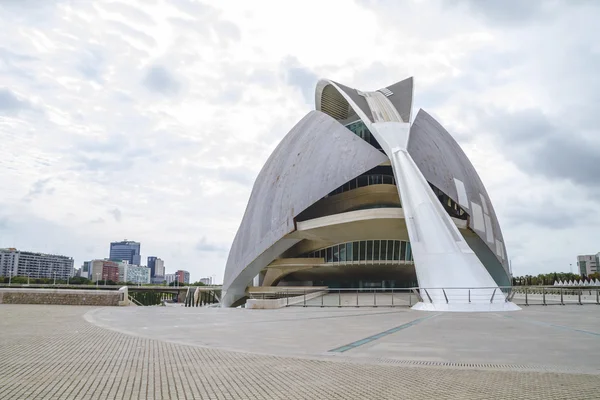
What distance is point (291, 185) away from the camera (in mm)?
28766

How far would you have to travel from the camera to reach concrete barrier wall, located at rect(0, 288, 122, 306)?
18594 mm

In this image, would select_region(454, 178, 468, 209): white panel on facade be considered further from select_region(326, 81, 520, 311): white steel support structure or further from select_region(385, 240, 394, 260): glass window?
select_region(326, 81, 520, 311): white steel support structure

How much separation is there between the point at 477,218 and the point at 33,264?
476 ft

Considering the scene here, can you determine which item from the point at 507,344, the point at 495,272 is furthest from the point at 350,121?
the point at 507,344

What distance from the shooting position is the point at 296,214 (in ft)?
87.8

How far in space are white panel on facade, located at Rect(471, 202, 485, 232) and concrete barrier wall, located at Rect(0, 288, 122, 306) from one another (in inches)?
810

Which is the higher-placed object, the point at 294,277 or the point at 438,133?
the point at 438,133

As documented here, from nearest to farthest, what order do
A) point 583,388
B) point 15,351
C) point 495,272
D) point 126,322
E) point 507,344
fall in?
point 583,388 → point 15,351 → point 507,344 → point 126,322 → point 495,272

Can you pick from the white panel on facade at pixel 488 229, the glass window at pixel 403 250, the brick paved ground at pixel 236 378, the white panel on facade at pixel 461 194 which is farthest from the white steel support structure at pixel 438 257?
the brick paved ground at pixel 236 378

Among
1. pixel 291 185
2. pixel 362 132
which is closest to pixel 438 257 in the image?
pixel 291 185

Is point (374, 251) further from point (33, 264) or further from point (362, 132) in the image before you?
point (33, 264)

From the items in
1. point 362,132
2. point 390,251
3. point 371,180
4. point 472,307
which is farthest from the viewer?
point 362,132

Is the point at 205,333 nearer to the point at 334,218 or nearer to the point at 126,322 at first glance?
the point at 126,322

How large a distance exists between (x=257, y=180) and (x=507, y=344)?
95.0 ft
